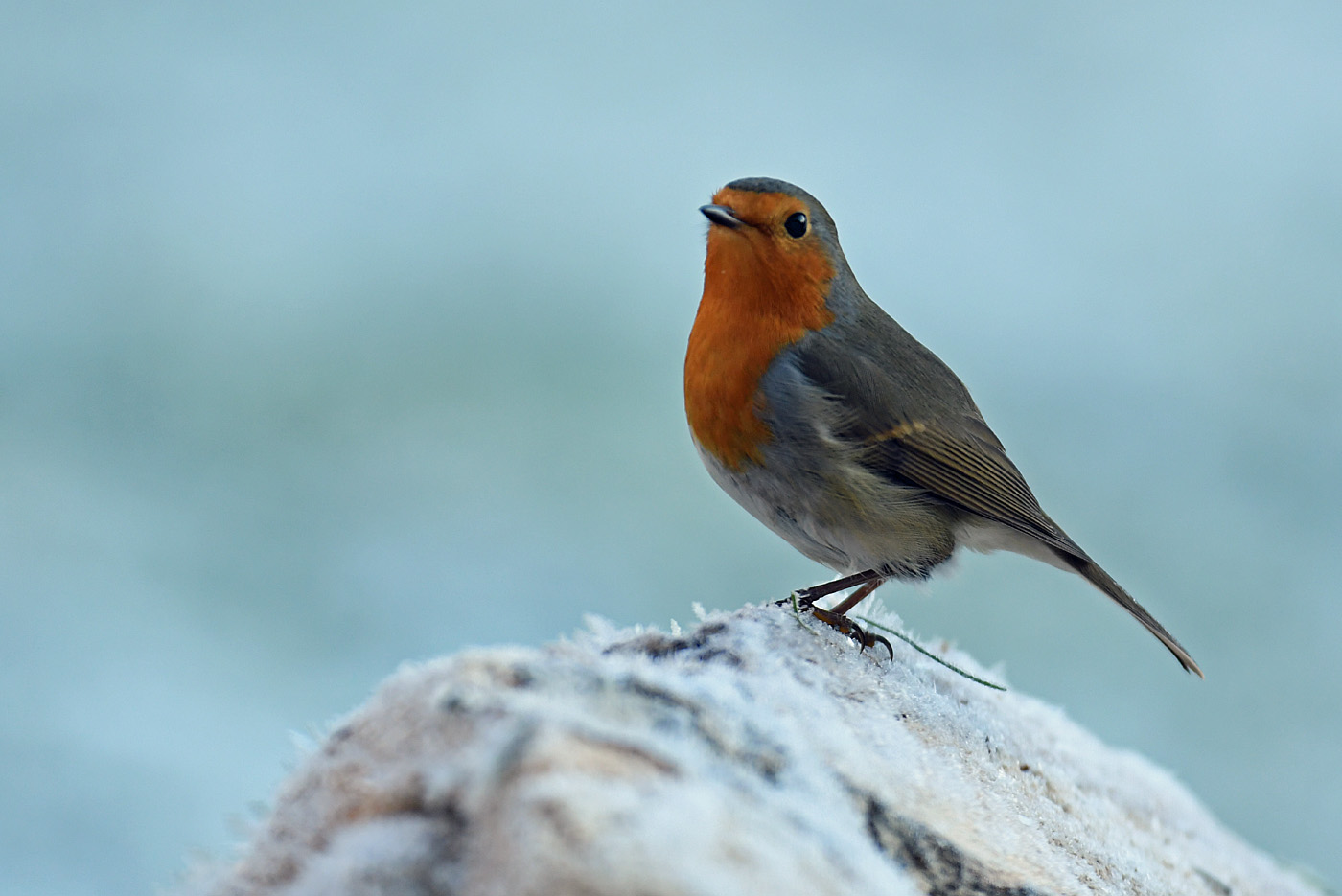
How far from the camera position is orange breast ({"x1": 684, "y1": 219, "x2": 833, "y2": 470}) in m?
2.05

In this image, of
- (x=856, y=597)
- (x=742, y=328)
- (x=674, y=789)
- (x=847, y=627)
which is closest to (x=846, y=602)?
(x=856, y=597)

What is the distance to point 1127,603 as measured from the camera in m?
2.22

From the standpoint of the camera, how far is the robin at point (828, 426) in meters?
2.04

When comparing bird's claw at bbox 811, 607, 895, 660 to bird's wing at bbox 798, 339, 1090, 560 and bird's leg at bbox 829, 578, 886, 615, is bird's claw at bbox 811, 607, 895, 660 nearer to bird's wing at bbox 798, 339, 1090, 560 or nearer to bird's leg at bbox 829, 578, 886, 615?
bird's leg at bbox 829, 578, 886, 615

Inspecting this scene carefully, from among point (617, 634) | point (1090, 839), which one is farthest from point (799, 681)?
point (1090, 839)

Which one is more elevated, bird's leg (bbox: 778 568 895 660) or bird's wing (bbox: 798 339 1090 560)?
bird's wing (bbox: 798 339 1090 560)

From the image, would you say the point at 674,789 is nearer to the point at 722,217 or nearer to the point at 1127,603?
the point at 722,217

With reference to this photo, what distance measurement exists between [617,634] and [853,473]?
61 cm

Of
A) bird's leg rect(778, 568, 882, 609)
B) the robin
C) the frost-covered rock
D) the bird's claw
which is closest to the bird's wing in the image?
the robin

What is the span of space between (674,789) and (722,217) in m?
1.36

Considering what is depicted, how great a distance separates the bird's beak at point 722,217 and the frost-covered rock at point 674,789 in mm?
779

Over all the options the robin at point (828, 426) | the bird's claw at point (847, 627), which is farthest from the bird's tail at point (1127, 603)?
the bird's claw at point (847, 627)

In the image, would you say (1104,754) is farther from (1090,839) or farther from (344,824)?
(344,824)

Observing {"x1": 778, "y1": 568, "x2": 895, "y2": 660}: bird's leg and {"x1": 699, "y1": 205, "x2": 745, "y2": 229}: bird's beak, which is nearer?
{"x1": 778, "y1": 568, "x2": 895, "y2": 660}: bird's leg
